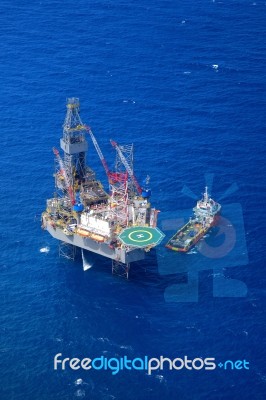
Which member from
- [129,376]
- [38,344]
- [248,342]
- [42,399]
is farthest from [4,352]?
[248,342]

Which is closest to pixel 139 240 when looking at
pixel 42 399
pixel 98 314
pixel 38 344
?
pixel 98 314

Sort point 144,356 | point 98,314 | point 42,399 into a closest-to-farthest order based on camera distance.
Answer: point 42,399, point 144,356, point 98,314

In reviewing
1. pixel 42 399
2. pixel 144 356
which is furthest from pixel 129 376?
pixel 42 399

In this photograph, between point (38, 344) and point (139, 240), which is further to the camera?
point (139, 240)

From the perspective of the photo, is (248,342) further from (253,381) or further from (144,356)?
(144,356)

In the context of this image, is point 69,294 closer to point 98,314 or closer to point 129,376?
Answer: point 98,314

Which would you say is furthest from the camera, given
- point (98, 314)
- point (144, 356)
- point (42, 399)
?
point (98, 314)

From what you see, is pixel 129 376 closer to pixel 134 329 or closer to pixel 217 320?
pixel 134 329

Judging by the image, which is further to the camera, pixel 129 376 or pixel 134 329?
pixel 134 329
